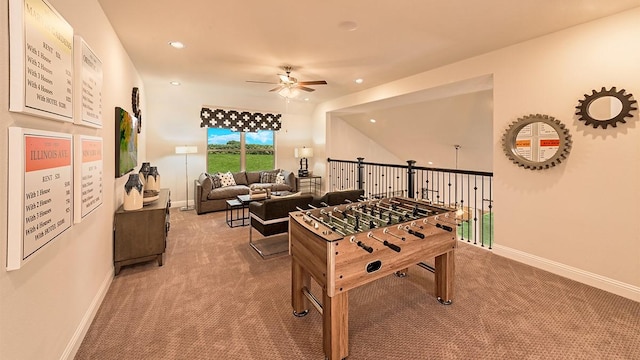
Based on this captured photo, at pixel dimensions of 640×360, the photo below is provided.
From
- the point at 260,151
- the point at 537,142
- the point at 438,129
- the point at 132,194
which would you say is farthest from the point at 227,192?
the point at 537,142

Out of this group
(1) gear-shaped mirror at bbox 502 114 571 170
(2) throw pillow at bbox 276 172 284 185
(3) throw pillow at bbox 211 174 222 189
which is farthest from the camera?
(2) throw pillow at bbox 276 172 284 185

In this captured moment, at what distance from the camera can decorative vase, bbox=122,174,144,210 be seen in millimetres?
3023

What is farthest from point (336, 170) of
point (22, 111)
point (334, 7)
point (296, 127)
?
point (22, 111)

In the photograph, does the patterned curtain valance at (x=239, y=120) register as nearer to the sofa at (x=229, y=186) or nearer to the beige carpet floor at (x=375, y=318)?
the sofa at (x=229, y=186)

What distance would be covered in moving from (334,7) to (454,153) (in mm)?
5270

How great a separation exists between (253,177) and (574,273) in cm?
623

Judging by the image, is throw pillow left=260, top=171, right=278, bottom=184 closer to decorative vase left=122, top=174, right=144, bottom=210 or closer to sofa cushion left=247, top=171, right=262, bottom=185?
sofa cushion left=247, top=171, right=262, bottom=185

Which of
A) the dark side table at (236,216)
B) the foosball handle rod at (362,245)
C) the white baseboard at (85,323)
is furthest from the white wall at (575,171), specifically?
the white baseboard at (85,323)

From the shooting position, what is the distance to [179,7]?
2.51 m

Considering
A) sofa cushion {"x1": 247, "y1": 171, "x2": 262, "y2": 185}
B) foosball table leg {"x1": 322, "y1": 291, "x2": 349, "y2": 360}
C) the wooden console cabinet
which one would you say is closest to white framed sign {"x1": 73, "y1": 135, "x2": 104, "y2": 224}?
the wooden console cabinet

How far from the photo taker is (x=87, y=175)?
195 centimetres

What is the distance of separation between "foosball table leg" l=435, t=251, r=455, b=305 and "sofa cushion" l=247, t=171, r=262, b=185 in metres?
5.44

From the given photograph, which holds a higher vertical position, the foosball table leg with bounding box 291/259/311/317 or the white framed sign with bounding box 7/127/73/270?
the white framed sign with bounding box 7/127/73/270

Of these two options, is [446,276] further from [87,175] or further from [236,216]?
[236,216]
